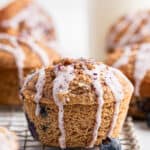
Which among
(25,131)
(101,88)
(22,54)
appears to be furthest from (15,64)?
(101,88)

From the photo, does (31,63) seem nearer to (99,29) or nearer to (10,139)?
(10,139)

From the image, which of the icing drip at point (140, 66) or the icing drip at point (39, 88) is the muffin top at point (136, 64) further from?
the icing drip at point (39, 88)

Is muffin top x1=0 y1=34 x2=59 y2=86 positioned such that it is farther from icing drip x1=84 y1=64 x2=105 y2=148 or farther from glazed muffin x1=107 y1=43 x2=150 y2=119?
icing drip x1=84 y1=64 x2=105 y2=148

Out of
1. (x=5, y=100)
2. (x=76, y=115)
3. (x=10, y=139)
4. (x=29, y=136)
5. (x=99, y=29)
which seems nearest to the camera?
(x=10, y=139)

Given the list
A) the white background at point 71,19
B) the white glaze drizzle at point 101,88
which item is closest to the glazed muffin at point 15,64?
the white glaze drizzle at point 101,88

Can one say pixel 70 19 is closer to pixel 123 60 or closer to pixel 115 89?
pixel 123 60

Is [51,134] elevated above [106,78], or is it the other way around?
[106,78]

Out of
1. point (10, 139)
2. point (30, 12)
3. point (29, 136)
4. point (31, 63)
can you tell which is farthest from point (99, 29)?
point (10, 139)
